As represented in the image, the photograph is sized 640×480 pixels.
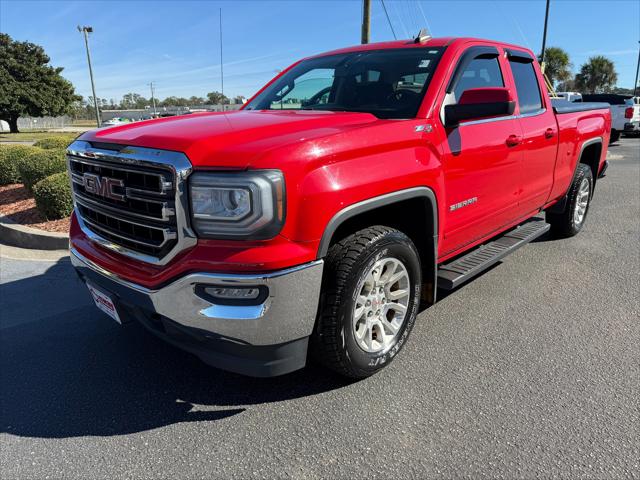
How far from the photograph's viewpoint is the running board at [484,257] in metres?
3.29

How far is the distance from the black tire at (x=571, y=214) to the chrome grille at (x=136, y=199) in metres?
4.68

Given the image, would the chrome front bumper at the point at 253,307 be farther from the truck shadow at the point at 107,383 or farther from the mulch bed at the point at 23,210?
the mulch bed at the point at 23,210

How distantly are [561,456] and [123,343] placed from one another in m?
2.81

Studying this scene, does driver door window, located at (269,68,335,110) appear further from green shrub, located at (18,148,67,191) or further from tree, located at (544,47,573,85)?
tree, located at (544,47,573,85)

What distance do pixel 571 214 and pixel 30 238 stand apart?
643 cm

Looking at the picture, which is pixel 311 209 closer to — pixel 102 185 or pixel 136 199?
pixel 136 199

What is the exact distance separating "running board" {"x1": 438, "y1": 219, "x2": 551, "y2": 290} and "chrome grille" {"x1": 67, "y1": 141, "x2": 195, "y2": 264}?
1.85m

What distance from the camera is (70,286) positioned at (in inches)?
181

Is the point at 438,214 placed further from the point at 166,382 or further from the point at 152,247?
the point at 166,382

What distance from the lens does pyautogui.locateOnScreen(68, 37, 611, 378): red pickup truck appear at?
217 cm

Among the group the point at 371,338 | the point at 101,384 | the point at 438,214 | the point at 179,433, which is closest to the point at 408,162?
the point at 438,214

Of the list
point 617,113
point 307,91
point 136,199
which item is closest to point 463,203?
point 307,91

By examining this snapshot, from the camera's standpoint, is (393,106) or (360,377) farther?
(393,106)

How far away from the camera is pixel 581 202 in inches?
230
